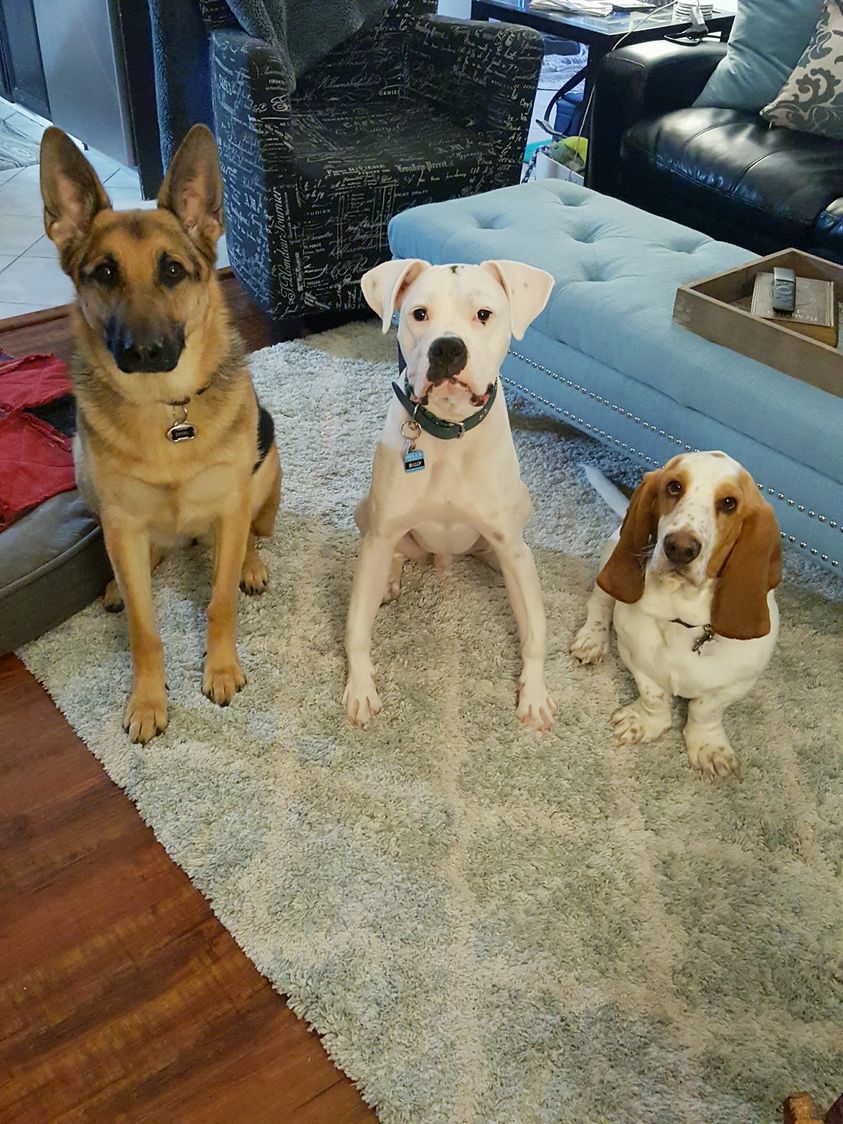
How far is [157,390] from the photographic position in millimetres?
1816

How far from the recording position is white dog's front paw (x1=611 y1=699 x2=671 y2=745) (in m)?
1.95

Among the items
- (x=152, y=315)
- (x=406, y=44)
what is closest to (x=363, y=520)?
(x=152, y=315)

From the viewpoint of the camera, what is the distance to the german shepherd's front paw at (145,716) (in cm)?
191

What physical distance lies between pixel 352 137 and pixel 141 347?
6.41 ft

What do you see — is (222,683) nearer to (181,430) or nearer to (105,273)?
(181,430)

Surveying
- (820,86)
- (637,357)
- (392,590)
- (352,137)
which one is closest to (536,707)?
(392,590)

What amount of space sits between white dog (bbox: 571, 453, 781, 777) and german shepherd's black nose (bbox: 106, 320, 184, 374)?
0.90 meters

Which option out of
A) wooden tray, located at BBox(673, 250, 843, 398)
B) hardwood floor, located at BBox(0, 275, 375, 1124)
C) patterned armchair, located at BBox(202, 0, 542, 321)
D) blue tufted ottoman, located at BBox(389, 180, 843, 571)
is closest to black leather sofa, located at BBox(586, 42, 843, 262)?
patterned armchair, located at BBox(202, 0, 542, 321)

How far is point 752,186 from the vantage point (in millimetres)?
3178

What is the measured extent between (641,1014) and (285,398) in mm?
2087

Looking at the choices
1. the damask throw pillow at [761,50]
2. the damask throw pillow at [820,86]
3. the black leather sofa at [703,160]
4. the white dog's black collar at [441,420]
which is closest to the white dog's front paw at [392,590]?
the white dog's black collar at [441,420]

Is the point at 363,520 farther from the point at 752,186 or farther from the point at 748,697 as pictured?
the point at 752,186

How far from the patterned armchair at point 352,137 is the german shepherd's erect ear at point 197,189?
1210 millimetres

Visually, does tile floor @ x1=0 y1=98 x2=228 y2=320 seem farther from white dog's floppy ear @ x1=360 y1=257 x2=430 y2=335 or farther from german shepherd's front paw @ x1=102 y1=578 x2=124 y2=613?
white dog's floppy ear @ x1=360 y1=257 x2=430 y2=335
